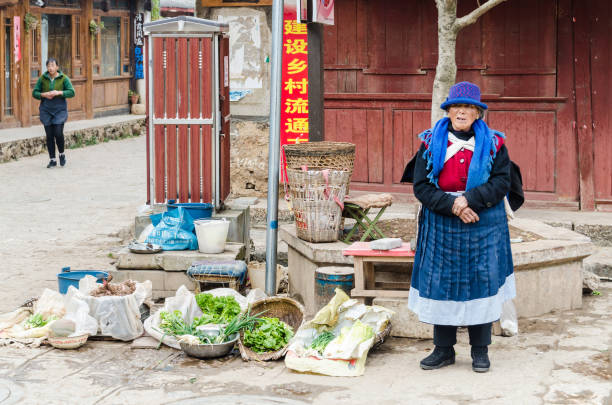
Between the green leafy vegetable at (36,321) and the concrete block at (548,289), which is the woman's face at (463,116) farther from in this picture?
the green leafy vegetable at (36,321)

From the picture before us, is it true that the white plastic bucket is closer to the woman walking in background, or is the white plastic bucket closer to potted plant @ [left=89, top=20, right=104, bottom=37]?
the woman walking in background

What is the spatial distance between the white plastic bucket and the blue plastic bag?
0.38ft

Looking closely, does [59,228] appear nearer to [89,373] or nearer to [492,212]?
[89,373]

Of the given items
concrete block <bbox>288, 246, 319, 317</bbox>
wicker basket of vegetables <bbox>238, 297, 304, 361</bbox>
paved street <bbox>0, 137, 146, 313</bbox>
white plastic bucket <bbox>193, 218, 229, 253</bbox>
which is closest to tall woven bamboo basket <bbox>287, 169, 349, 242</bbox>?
concrete block <bbox>288, 246, 319, 317</bbox>

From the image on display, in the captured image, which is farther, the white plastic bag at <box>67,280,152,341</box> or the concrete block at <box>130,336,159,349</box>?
the white plastic bag at <box>67,280,152,341</box>

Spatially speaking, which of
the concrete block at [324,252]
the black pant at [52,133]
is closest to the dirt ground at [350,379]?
the concrete block at [324,252]

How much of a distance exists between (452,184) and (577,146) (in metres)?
5.31

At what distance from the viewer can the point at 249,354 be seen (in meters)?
6.69

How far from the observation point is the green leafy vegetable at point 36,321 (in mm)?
7250

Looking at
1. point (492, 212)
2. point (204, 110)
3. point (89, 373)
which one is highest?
point (204, 110)

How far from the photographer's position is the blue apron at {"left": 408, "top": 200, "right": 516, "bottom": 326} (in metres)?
6.20

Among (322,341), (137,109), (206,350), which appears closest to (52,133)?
(137,109)

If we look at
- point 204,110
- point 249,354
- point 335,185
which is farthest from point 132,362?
point 204,110

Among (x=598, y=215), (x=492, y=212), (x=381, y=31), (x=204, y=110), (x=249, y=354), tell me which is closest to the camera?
(x=492, y=212)
